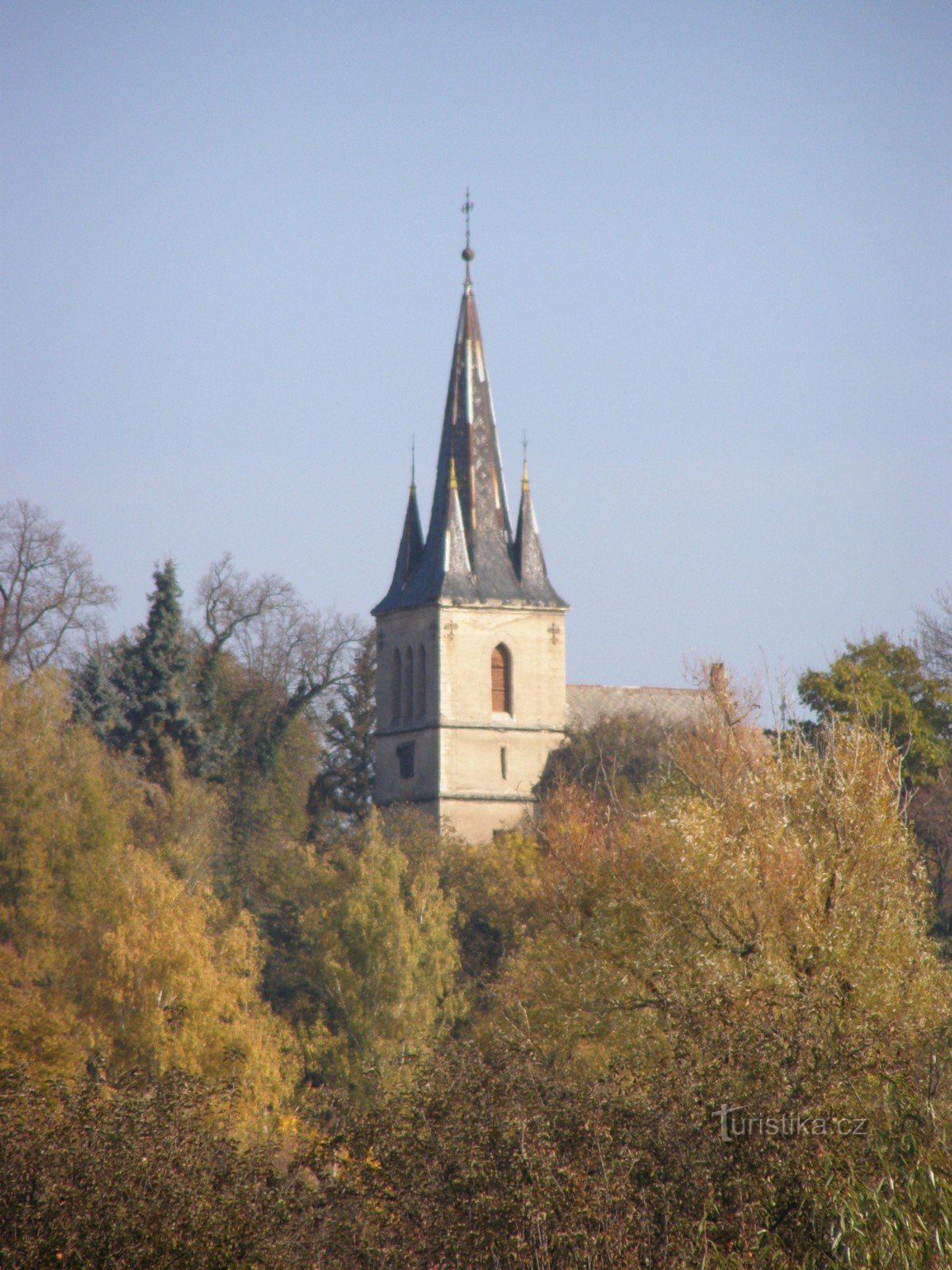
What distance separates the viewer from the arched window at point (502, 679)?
202ft

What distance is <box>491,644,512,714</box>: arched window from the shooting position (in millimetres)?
61438

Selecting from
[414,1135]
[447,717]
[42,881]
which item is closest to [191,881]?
[42,881]

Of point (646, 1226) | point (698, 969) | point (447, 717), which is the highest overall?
point (447, 717)

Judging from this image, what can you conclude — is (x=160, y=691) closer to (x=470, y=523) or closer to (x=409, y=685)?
(x=409, y=685)

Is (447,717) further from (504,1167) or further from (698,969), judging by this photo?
(504,1167)

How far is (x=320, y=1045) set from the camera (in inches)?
1705

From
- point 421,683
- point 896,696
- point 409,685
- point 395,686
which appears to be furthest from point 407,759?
point 896,696

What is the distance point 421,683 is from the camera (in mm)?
61719

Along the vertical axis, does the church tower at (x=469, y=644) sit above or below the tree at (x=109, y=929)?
above

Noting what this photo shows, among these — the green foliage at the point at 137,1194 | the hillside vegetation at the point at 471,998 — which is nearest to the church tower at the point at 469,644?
the hillside vegetation at the point at 471,998

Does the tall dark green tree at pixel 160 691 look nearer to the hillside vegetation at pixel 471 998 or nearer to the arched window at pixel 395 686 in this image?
the hillside vegetation at pixel 471 998

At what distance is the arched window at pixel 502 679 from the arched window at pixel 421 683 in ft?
6.57

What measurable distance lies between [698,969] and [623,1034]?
95.3 inches

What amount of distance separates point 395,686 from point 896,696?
19509 mm
